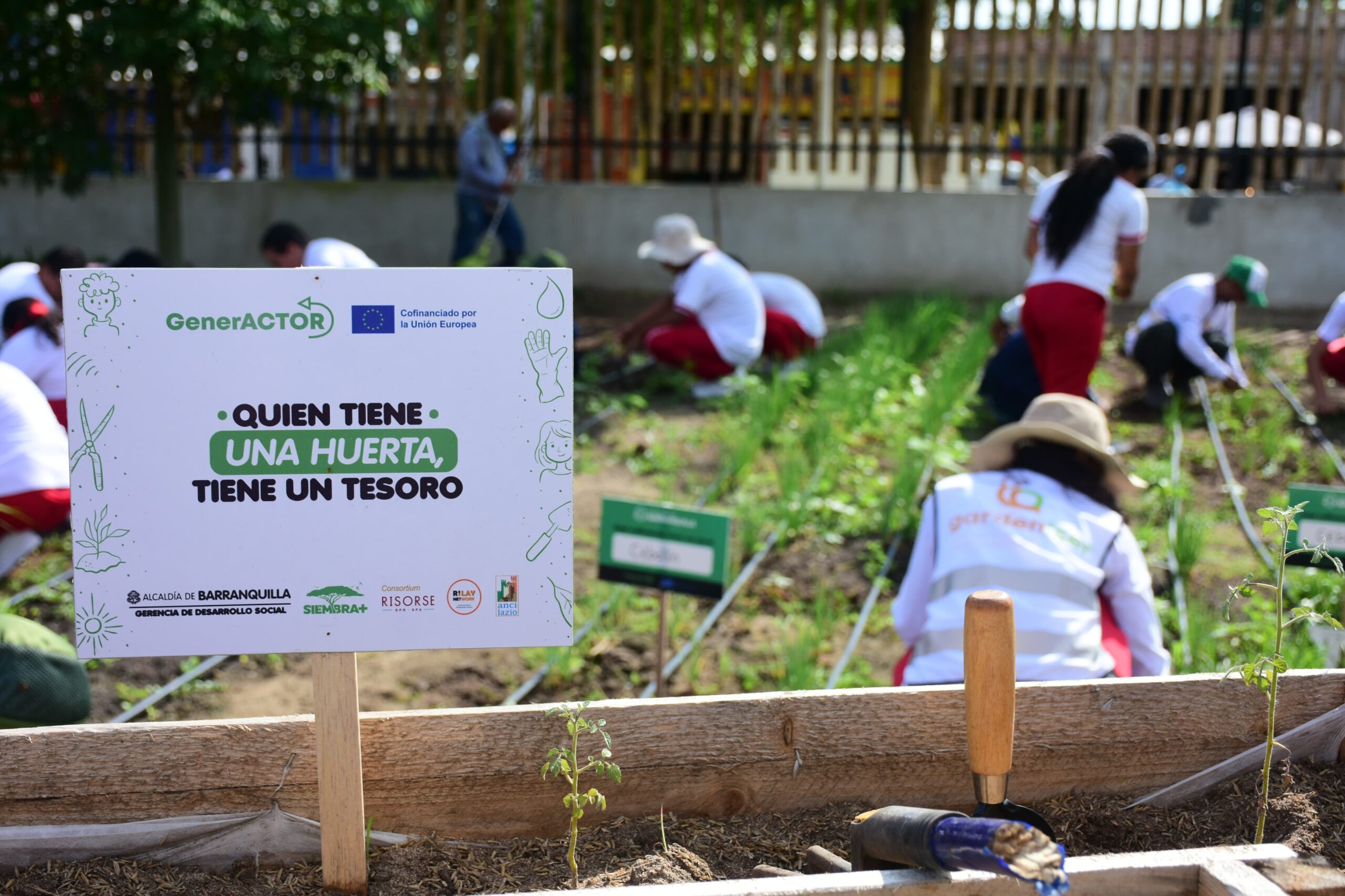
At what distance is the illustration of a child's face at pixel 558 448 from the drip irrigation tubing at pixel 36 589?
3.22m

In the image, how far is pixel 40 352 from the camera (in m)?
4.96

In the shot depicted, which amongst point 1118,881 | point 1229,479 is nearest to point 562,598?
point 1118,881

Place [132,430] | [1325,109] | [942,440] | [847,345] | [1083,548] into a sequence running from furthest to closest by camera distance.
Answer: [1325,109], [847,345], [942,440], [1083,548], [132,430]

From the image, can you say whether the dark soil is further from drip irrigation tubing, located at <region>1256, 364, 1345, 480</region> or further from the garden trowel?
drip irrigation tubing, located at <region>1256, 364, 1345, 480</region>

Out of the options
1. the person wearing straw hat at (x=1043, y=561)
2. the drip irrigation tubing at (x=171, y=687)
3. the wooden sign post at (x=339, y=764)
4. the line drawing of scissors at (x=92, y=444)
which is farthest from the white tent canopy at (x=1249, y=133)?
the line drawing of scissors at (x=92, y=444)

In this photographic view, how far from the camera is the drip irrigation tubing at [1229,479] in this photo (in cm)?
485

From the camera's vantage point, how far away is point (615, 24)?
408 inches

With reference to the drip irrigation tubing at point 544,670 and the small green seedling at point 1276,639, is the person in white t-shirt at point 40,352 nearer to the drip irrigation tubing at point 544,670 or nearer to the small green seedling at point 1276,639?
the drip irrigation tubing at point 544,670

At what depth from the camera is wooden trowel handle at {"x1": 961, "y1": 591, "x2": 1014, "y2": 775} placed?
161 cm

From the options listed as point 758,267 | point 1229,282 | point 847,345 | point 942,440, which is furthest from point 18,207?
point 1229,282

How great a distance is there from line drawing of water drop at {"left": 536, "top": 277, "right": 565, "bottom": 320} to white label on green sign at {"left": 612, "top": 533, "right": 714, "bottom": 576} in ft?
5.40

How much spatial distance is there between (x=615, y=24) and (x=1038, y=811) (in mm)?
9473

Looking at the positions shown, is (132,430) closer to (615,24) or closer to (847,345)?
(847,345)

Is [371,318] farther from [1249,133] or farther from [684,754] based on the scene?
[1249,133]
